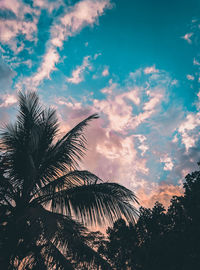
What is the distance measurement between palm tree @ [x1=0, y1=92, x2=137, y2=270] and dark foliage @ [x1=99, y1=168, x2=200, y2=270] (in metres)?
4.06

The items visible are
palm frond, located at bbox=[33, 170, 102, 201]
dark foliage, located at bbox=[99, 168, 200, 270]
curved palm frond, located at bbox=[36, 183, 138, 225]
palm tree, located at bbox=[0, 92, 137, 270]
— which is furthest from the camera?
dark foliage, located at bbox=[99, 168, 200, 270]

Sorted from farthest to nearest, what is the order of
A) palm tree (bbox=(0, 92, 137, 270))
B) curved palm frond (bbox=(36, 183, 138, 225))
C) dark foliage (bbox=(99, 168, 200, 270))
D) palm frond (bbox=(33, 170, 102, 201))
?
dark foliage (bbox=(99, 168, 200, 270)), palm frond (bbox=(33, 170, 102, 201)), curved palm frond (bbox=(36, 183, 138, 225)), palm tree (bbox=(0, 92, 137, 270))

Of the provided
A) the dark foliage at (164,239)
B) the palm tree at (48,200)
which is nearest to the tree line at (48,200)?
the palm tree at (48,200)

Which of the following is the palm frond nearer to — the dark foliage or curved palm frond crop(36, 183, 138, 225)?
curved palm frond crop(36, 183, 138, 225)

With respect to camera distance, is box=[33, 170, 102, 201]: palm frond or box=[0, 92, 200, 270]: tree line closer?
box=[0, 92, 200, 270]: tree line

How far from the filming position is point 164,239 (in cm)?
1080

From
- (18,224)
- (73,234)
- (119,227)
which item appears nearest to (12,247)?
(18,224)

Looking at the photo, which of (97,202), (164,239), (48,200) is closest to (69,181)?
(48,200)

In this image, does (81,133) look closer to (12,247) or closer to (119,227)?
(12,247)

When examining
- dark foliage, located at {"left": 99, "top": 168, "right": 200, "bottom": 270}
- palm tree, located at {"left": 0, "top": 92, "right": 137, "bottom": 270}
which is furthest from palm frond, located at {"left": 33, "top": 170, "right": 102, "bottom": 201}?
dark foliage, located at {"left": 99, "top": 168, "right": 200, "bottom": 270}

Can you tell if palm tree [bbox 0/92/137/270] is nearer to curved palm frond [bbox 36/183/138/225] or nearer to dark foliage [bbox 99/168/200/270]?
curved palm frond [bbox 36/183/138/225]

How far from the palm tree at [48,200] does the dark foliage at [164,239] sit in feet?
13.3

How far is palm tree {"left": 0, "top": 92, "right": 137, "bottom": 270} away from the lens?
2.58 meters

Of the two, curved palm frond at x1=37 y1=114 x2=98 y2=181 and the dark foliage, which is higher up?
curved palm frond at x1=37 y1=114 x2=98 y2=181
